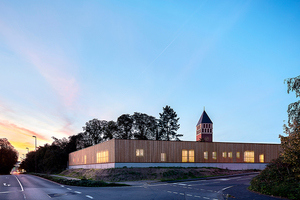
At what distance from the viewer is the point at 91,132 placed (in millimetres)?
93188

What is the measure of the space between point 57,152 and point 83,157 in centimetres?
2564

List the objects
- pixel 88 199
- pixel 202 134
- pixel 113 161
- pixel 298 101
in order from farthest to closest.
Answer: pixel 202 134, pixel 113 161, pixel 298 101, pixel 88 199

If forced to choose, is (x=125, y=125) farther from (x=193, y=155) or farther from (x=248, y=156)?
(x=248, y=156)

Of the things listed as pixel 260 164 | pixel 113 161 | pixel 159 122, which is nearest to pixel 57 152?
pixel 159 122

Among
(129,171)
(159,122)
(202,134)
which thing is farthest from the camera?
(202,134)

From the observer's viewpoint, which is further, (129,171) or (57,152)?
(57,152)

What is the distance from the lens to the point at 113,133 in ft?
286

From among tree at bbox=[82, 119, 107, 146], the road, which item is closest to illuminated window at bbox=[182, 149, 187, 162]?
the road

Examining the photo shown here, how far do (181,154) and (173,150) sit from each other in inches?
64.4

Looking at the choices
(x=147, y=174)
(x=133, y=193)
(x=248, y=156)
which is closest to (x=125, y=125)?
(x=248, y=156)

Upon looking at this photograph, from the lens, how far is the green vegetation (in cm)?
1612

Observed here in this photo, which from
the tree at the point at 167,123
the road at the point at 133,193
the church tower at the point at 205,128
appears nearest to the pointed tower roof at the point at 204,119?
the church tower at the point at 205,128

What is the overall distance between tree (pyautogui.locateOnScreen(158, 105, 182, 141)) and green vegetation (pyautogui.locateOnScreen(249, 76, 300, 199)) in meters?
69.6

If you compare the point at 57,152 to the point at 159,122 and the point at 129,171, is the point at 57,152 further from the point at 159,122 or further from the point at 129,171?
the point at 129,171
